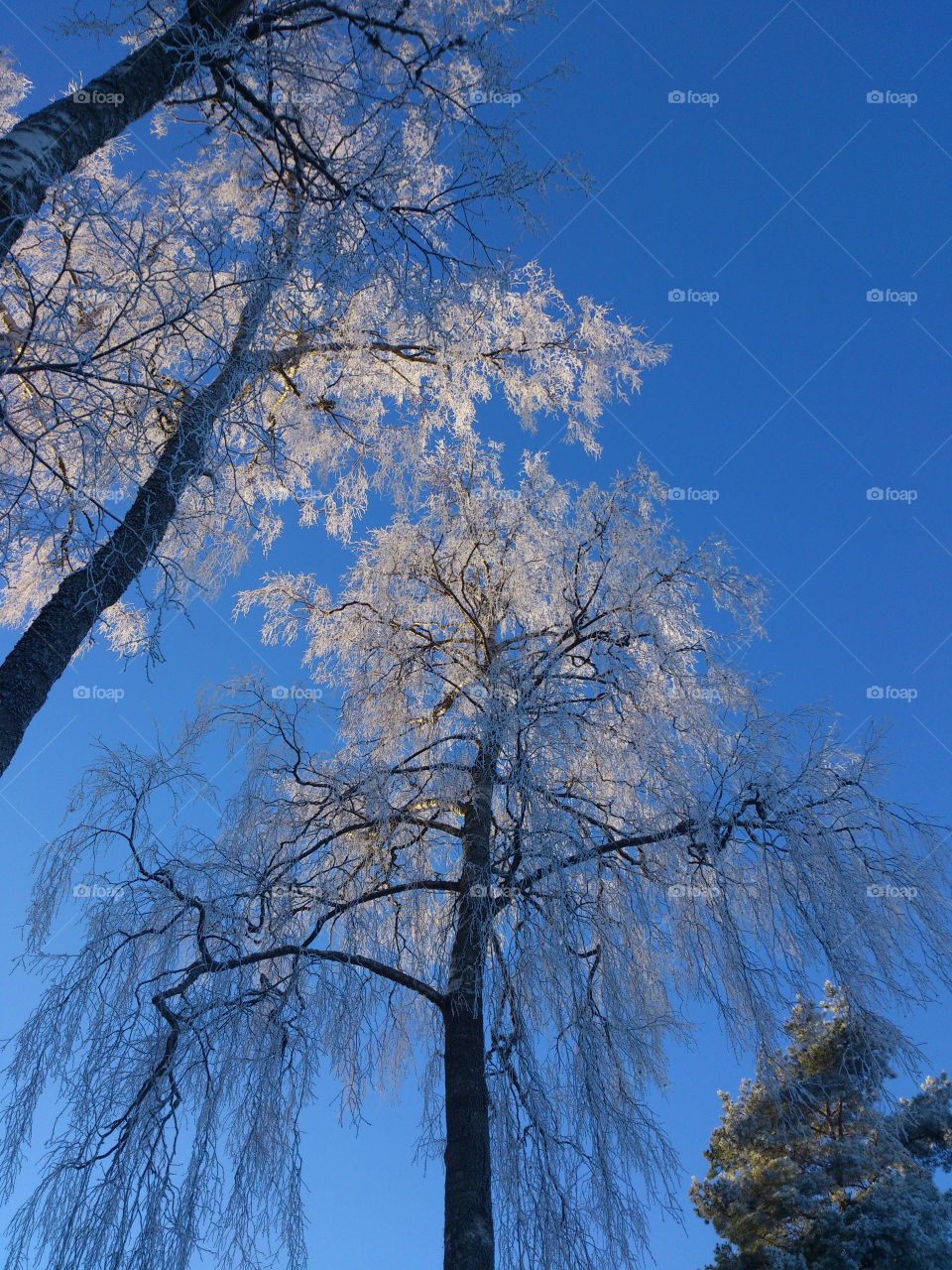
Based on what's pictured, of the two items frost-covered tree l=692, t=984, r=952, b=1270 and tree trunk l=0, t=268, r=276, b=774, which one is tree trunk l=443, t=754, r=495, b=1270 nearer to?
tree trunk l=0, t=268, r=276, b=774

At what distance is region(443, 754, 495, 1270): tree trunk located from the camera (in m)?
4.40

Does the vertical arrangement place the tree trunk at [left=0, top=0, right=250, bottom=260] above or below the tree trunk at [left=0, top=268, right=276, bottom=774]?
above

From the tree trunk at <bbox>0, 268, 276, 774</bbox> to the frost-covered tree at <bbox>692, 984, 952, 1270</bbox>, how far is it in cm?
891

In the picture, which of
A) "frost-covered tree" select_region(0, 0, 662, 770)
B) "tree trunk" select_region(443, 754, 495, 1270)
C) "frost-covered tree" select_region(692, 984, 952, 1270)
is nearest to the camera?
"frost-covered tree" select_region(0, 0, 662, 770)

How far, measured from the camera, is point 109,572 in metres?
3.73

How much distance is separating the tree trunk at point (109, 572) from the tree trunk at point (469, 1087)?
2.31 m

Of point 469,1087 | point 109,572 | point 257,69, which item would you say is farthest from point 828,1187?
point 257,69

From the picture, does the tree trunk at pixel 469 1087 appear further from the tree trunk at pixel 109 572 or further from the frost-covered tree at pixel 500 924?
the tree trunk at pixel 109 572

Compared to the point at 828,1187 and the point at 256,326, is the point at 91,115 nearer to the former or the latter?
the point at 256,326

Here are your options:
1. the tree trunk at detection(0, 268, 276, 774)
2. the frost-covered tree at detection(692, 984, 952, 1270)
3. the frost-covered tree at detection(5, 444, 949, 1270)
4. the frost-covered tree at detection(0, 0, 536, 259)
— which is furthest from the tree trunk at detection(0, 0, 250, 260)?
the frost-covered tree at detection(692, 984, 952, 1270)

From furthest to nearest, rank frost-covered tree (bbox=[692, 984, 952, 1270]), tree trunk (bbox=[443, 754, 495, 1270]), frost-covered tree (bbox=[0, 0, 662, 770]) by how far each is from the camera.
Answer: frost-covered tree (bbox=[692, 984, 952, 1270]) → tree trunk (bbox=[443, 754, 495, 1270]) → frost-covered tree (bbox=[0, 0, 662, 770])

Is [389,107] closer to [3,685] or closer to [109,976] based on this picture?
[3,685]

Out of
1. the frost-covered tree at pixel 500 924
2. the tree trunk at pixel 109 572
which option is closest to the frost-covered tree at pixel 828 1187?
the frost-covered tree at pixel 500 924

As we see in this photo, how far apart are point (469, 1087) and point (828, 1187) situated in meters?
9.67
